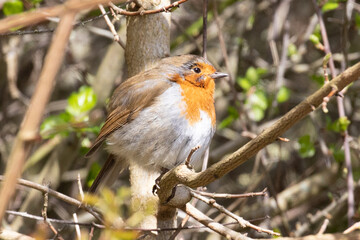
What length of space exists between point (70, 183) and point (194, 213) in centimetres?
265

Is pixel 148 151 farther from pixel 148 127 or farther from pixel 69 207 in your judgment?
pixel 69 207

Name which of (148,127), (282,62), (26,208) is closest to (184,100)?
(148,127)

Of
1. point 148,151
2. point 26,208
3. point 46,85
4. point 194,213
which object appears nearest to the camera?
point 46,85

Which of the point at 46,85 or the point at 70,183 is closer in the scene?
the point at 46,85

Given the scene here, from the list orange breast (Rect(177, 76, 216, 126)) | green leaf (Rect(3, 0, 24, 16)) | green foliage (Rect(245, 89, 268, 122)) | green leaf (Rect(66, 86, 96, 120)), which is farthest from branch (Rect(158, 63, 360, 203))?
green foliage (Rect(245, 89, 268, 122))

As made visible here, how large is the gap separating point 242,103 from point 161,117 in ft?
5.07

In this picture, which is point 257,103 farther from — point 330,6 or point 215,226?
point 215,226

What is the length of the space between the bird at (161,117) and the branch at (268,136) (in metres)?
0.82

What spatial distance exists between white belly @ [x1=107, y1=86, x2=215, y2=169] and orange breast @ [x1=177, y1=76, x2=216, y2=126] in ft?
0.11

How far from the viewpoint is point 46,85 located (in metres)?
0.94

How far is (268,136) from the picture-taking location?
1.96 m

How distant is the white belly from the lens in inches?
131

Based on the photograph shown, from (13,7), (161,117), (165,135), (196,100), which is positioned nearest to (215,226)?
(165,135)

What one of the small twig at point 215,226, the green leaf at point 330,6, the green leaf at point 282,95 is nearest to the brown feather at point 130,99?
the small twig at point 215,226
